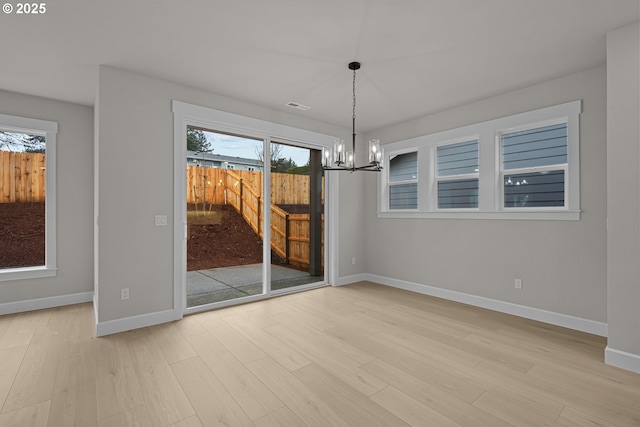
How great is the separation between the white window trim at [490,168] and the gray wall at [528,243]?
0.07m

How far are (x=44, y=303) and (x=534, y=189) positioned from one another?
6.49 meters

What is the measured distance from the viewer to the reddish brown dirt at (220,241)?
3.94 metres

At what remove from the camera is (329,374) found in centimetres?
235

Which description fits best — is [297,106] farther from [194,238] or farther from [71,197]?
[71,197]

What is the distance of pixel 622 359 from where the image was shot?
2461mm

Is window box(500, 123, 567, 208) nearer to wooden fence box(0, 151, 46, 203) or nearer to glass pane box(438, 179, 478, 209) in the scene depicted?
glass pane box(438, 179, 478, 209)

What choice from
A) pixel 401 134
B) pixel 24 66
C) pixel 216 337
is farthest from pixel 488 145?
pixel 24 66

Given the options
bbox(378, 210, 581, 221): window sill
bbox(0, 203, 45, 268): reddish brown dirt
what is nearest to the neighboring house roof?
bbox(0, 203, 45, 268): reddish brown dirt

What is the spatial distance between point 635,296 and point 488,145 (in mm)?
2254

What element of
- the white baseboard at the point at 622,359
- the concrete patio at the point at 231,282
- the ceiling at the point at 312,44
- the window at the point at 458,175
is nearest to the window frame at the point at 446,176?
the window at the point at 458,175

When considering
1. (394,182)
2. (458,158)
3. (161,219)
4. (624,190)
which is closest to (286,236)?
(161,219)

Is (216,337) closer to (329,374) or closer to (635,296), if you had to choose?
(329,374)

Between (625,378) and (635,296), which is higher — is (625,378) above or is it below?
below

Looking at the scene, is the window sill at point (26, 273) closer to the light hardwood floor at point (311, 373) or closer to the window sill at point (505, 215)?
the light hardwood floor at point (311, 373)
